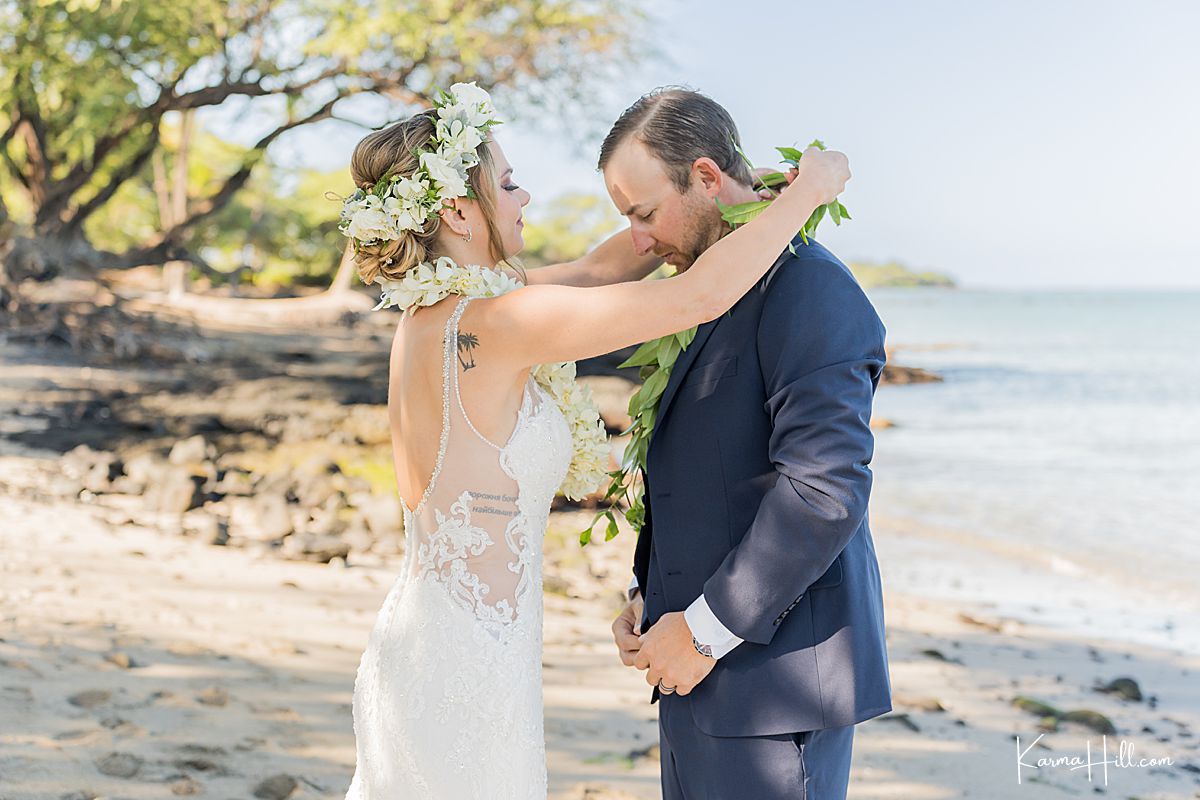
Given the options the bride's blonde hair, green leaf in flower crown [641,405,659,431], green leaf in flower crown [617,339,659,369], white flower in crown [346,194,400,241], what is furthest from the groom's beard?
white flower in crown [346,194,400,241]

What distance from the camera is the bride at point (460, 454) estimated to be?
109 inches

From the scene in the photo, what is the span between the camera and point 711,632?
253cm

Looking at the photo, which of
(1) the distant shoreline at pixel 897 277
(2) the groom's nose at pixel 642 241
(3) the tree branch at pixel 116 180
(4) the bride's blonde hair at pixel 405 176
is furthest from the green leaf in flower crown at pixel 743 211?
(1) the distant shoreline at pixel 897 277

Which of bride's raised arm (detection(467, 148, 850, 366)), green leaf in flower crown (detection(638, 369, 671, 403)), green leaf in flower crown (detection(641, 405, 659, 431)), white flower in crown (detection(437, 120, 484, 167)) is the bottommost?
green leaf in flower crown (detection(641, 405, 659, 431))

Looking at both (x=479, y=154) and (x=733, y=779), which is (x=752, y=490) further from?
(x=479, y=154)

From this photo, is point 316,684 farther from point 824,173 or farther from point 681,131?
point 824,173

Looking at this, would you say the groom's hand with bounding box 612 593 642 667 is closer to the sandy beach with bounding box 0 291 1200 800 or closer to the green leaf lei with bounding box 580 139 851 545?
the green leaf lei with bounding box 580 139 851 545

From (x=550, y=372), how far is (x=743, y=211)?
28.8 inches

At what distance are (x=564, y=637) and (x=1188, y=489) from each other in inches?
503

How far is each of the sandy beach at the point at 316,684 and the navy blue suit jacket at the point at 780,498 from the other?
227 centimetres

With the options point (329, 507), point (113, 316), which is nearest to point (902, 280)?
point (113, 316)

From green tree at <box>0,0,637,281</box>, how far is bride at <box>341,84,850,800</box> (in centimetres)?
1387

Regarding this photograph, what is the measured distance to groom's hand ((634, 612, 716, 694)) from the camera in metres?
2.56

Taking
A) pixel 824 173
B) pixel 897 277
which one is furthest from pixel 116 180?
pixel 897 277
